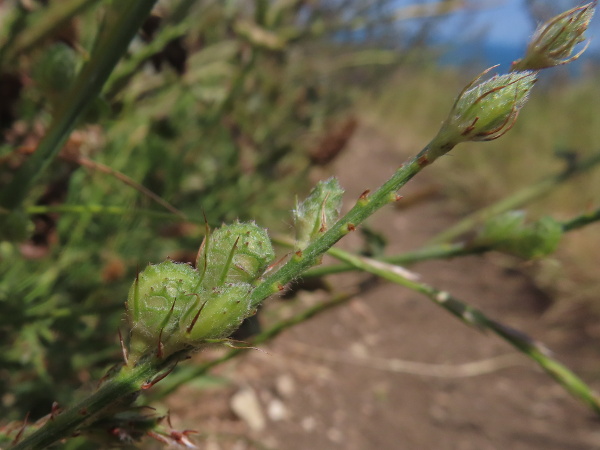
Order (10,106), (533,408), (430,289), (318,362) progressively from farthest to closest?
(533,408) → (318,362) → (10,106) → (430,289)

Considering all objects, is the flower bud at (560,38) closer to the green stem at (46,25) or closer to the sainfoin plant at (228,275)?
the sainfoin plant at (228,275)

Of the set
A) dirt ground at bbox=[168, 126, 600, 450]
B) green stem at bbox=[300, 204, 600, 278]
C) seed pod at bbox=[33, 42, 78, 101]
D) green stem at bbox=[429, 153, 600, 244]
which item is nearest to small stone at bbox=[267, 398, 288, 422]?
dirt ground at bbox=[168, 126, 600, 450]

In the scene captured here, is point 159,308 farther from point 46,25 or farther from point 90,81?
point 46,25

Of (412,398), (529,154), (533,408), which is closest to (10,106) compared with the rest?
(412,398)

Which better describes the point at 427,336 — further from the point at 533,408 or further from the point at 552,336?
the point at 552,336

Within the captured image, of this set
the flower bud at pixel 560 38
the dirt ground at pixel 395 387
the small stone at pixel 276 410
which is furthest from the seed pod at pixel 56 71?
the small stone at pixel 276 410

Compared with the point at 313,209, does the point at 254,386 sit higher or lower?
higher

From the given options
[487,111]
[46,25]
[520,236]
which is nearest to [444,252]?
[520,236]
